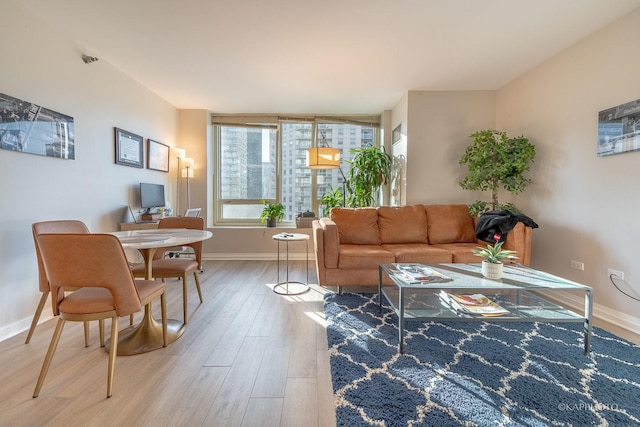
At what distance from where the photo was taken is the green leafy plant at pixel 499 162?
3.05 m

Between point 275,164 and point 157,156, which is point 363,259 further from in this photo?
point 157,156

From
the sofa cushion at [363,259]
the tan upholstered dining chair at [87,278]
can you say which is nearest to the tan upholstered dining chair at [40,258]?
the tan upholstered dining chair at [87,278]

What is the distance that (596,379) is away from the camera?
1552 millimetres

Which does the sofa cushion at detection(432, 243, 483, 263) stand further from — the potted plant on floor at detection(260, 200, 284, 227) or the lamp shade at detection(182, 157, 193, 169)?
the lamp shade at detection(182, 157, 193, 169)

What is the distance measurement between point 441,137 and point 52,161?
431 cm

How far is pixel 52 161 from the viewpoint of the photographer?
237cm

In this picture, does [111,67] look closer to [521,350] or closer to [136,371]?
[136,371]

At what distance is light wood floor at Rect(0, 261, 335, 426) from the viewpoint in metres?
1.30

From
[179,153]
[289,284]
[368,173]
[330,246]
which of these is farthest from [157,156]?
[368,173]

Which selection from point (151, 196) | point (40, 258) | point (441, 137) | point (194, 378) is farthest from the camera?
point (441, 137)

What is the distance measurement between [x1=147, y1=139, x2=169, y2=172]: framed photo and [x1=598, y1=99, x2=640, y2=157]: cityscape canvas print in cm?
503

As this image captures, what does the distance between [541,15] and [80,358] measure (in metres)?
4.23

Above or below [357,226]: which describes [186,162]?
above

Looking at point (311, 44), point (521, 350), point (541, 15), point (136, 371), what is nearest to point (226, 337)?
point (136, 371)
